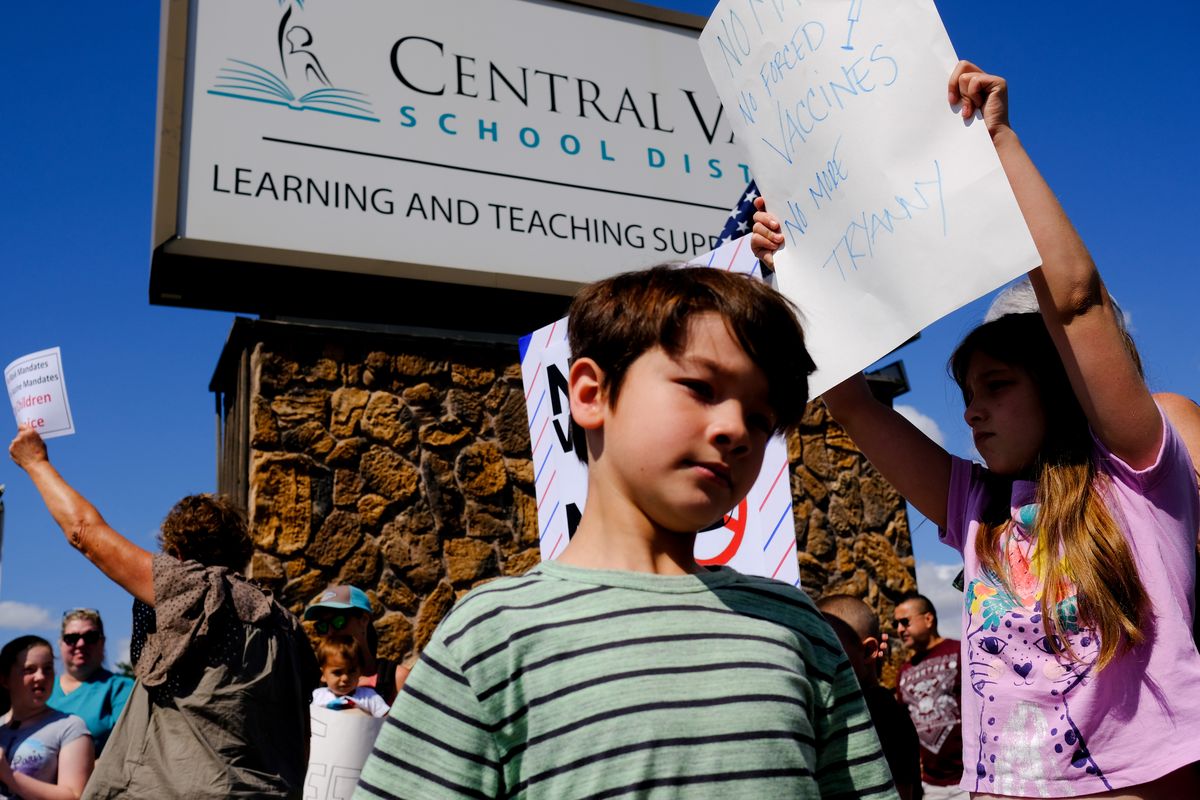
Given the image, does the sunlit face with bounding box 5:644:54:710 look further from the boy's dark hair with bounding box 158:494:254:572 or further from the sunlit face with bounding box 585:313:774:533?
the sunlit face with bounding box 585:313:774:533

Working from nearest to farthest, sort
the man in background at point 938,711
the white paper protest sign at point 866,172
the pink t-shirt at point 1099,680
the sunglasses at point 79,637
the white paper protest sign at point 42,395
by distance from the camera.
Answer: the pink t-shirt at point 1099,680, the white paper protest sign at point 866,172, the white paper protest sign at point 42,395, the sunglasses at point 79,637, the man in background at point 938,711

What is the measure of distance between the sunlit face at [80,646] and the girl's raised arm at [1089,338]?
4578mm

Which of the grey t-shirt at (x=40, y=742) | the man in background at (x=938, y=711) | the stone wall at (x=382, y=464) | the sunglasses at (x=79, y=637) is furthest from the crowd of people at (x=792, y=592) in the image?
the stone wall at (x=382, y=464)

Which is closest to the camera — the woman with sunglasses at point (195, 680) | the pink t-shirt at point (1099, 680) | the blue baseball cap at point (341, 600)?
the pink t-shirt at point (1099, 680)

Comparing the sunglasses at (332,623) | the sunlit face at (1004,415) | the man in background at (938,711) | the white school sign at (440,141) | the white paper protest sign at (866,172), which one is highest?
the white school sign at (440,141)

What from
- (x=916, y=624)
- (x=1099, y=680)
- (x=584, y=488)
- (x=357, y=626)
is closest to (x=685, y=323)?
(x=1099, y=680)

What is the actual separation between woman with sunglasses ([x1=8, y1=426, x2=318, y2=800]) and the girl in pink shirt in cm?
197

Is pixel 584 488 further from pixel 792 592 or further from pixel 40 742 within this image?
pixel 40 742

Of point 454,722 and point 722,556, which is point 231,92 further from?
point 454,722

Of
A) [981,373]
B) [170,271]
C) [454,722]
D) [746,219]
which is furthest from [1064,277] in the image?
[170,271]

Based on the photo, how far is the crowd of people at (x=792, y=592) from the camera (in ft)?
3.38

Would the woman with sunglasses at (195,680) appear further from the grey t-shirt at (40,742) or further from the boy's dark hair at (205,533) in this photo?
the grey t-shirt at (40,742)

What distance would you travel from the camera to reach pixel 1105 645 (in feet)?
4.57

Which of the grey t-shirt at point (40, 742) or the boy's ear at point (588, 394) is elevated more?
the boy's ear at point (588, 394)
